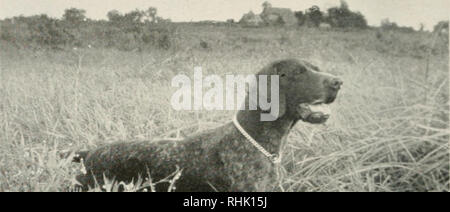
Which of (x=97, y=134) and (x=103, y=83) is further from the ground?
(x=103, y=83)

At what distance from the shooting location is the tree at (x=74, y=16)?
3854 millimetres

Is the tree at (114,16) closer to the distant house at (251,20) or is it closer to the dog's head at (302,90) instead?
the distant house at (251,20)

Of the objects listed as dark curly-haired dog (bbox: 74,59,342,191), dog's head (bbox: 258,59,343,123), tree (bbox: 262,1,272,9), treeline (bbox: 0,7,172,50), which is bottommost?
dark curly-haired dog (bbox: 74,59,342,191)

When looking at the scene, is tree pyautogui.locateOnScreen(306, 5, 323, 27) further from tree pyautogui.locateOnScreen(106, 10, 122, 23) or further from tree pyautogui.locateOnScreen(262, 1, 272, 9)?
tree pyautogui.locateOnScreen(106, 10, 122, 23)

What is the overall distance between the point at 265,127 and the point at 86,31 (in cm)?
239

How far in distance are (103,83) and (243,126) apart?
2148mm

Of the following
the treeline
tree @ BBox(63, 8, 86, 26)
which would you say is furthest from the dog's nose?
tree @ BBox(63, 8, 86, 26)

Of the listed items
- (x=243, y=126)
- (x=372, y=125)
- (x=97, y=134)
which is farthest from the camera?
(x=97, y=134)

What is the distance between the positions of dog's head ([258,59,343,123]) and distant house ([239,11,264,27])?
37.1 inches

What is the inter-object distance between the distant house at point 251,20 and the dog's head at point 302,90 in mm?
942

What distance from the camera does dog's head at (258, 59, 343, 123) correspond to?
263 cm
